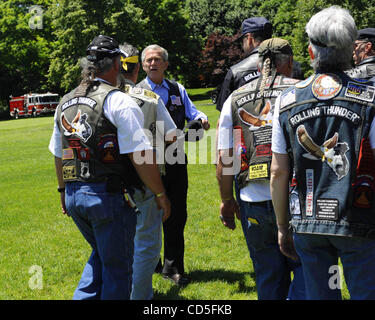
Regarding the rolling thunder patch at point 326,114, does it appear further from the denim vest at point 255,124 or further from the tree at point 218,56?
the tree at point 218,56

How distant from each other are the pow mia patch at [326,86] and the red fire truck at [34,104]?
50190 mm

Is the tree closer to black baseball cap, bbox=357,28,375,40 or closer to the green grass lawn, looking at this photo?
the green grass lawn

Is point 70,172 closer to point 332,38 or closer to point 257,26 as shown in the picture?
point 332,38

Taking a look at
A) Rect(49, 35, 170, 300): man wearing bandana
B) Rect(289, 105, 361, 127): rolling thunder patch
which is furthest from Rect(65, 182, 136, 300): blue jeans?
Rect(289, 105, 361, 127): rolling thunder patch

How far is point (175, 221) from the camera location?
5.46 metres

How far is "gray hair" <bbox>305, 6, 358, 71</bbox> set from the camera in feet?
8.34

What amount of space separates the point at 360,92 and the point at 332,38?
1.08 ft

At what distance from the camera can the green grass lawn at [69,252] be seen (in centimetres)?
518

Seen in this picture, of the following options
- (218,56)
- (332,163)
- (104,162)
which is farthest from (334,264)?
(218,56)

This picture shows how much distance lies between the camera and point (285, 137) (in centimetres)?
277

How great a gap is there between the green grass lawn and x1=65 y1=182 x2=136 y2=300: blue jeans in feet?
5.02

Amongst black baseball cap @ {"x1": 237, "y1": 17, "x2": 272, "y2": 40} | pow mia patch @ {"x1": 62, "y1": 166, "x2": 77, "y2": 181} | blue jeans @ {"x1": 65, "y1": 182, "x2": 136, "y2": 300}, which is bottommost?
blue jeans @ {"x1": 65, "y1": 182, "x2": 136, "y2": 300}

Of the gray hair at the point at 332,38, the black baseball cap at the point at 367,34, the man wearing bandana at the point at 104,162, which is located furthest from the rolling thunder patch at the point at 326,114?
the black baseball cap at the point at 367,34
